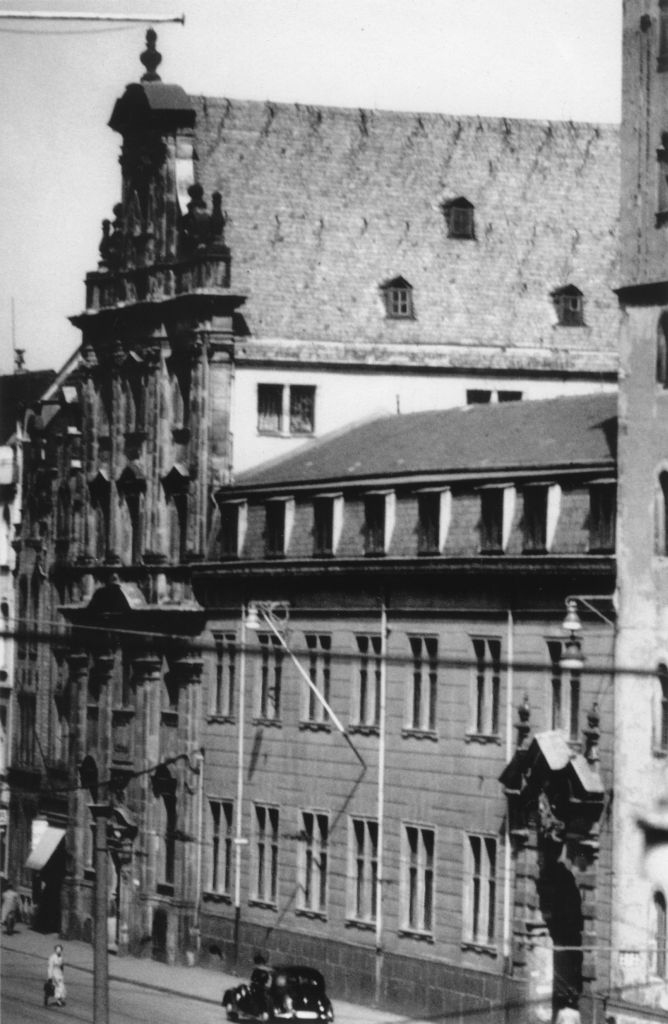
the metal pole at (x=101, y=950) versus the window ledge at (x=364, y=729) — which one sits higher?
the window ledge at (x=364, y=729)

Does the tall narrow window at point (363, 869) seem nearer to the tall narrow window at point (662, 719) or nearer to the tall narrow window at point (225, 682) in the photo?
the tall narrow window at point (225, 682)

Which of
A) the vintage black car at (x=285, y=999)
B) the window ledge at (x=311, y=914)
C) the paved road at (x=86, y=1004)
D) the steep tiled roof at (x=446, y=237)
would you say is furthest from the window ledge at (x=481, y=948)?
the steep tiled roof at (x=446, y=237)

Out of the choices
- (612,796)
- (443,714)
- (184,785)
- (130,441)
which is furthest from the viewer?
(130,441)

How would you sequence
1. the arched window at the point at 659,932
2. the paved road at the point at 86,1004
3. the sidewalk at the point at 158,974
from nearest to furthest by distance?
the arched window at the point at 659,932
the sidewalk at the point at 158,974
the paved road at the point at 86,1004

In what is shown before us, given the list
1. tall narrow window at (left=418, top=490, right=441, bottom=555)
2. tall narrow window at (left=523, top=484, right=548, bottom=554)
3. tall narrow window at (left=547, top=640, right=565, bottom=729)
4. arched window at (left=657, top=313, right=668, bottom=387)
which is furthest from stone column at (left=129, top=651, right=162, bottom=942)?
arched window at (left=657, top=313, right=668, bottom=387)

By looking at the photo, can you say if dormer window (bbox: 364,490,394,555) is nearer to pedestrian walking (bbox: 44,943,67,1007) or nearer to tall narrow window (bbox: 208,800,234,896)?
tall narrow window (bbox: 208,800,234,896)

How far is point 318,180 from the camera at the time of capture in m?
48.8

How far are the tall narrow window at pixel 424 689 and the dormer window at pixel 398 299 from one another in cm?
918

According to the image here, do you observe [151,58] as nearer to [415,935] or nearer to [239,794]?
[239,794]

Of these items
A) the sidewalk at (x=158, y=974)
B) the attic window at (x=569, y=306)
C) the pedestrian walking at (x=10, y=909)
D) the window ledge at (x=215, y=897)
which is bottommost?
the sidewalk at (x=158, y=974)

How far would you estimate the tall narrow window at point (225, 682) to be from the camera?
45181 mm

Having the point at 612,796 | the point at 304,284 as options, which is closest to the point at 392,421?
the point at 304,284

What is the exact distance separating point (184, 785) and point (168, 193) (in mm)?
10117

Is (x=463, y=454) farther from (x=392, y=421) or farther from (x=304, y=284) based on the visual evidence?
(x=304, y=284)
